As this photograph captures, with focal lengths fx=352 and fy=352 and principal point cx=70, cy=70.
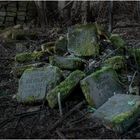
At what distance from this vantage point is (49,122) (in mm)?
3814

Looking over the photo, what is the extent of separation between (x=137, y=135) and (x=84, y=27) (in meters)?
2.32

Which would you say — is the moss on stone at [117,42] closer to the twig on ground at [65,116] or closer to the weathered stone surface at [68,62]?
the weathered stone surface at [68,62]

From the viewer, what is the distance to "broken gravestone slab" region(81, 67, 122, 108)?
3.99 meters

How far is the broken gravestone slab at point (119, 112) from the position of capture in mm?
3479

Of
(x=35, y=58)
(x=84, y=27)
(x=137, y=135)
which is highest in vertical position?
(x=84, y=27)

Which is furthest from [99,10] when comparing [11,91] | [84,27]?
[11,91]

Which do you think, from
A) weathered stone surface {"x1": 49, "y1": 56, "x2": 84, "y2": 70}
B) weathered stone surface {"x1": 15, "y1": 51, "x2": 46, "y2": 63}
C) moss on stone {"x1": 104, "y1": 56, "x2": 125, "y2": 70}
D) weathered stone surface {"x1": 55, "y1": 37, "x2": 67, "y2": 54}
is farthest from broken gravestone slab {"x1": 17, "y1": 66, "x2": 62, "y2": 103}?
weathered stone surface {"x1": 55, "y1": 37, "x2": 67, "y2": 54}

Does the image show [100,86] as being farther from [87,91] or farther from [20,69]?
[20,69]

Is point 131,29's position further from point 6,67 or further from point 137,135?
point 137,135

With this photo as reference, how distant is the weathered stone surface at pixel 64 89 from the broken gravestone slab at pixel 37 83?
0.65 ft

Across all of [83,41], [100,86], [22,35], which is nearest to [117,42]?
[83,41]

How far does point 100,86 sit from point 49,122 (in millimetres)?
Result: 747

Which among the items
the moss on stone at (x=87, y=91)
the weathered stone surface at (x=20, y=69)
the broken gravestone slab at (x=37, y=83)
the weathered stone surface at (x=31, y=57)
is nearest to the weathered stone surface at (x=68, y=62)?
the weathered stone surface at (x=20, y=69)

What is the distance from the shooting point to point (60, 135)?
347 centimetres
